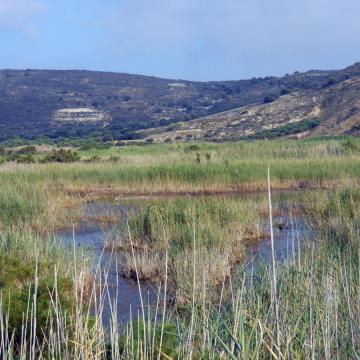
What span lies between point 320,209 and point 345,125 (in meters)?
33.6

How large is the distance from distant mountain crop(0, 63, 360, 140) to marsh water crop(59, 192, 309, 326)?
2977 cm

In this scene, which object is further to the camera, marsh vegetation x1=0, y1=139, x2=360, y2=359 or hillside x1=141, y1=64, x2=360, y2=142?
hillside x1=141, y1=64, x2=360, y2=142

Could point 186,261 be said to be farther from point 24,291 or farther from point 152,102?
point 152,102

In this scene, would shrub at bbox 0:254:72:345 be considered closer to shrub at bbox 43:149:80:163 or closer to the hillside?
shrub at bbox 43:149:80:163

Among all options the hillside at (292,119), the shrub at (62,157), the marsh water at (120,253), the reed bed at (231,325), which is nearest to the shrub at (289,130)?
the hillside at (292,119)

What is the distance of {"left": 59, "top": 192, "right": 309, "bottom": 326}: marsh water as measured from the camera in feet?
31.6

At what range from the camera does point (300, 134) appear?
47.2 meters

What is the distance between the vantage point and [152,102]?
275 feet

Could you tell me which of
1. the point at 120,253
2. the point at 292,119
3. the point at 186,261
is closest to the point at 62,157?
the point at 120,253

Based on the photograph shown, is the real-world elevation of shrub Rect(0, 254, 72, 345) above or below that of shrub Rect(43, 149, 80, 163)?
below

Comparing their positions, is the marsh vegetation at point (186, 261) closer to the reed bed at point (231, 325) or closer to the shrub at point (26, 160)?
the reed bed at point (231, 325)

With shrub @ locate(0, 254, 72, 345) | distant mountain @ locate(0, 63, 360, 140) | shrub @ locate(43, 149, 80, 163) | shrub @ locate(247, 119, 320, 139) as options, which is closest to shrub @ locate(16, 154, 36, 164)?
shrub @ locate(43, 149, 80, 163)

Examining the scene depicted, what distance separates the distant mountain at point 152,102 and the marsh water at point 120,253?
2977cm

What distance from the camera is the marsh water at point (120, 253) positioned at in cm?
962
